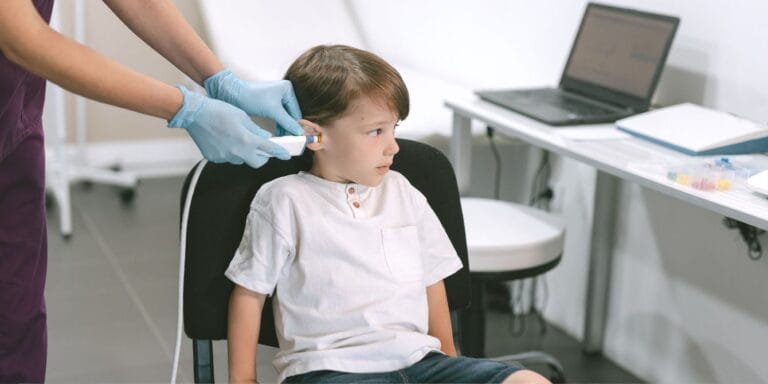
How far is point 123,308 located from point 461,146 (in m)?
1.12

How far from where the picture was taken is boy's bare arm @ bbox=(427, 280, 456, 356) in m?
1.54

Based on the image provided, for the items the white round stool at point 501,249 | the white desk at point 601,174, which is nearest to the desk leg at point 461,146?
the white desk at point 601,174

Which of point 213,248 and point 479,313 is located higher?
point 213,248

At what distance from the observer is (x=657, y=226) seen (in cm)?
244

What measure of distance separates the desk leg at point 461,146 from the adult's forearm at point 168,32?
0.96 m

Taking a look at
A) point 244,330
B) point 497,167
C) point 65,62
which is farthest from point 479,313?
point 65,62

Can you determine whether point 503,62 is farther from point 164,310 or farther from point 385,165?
point 385,165

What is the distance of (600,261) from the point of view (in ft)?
8.44

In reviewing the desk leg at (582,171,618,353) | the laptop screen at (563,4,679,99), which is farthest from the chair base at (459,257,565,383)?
the laptop screen at (563,4,679,99)

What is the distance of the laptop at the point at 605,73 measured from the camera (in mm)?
2221

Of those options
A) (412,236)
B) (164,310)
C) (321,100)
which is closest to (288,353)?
(412,236)

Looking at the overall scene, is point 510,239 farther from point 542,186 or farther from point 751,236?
point 542,186

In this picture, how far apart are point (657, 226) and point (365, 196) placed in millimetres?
1150

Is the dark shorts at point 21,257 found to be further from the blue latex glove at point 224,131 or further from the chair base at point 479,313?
the chair base at point 479,313
